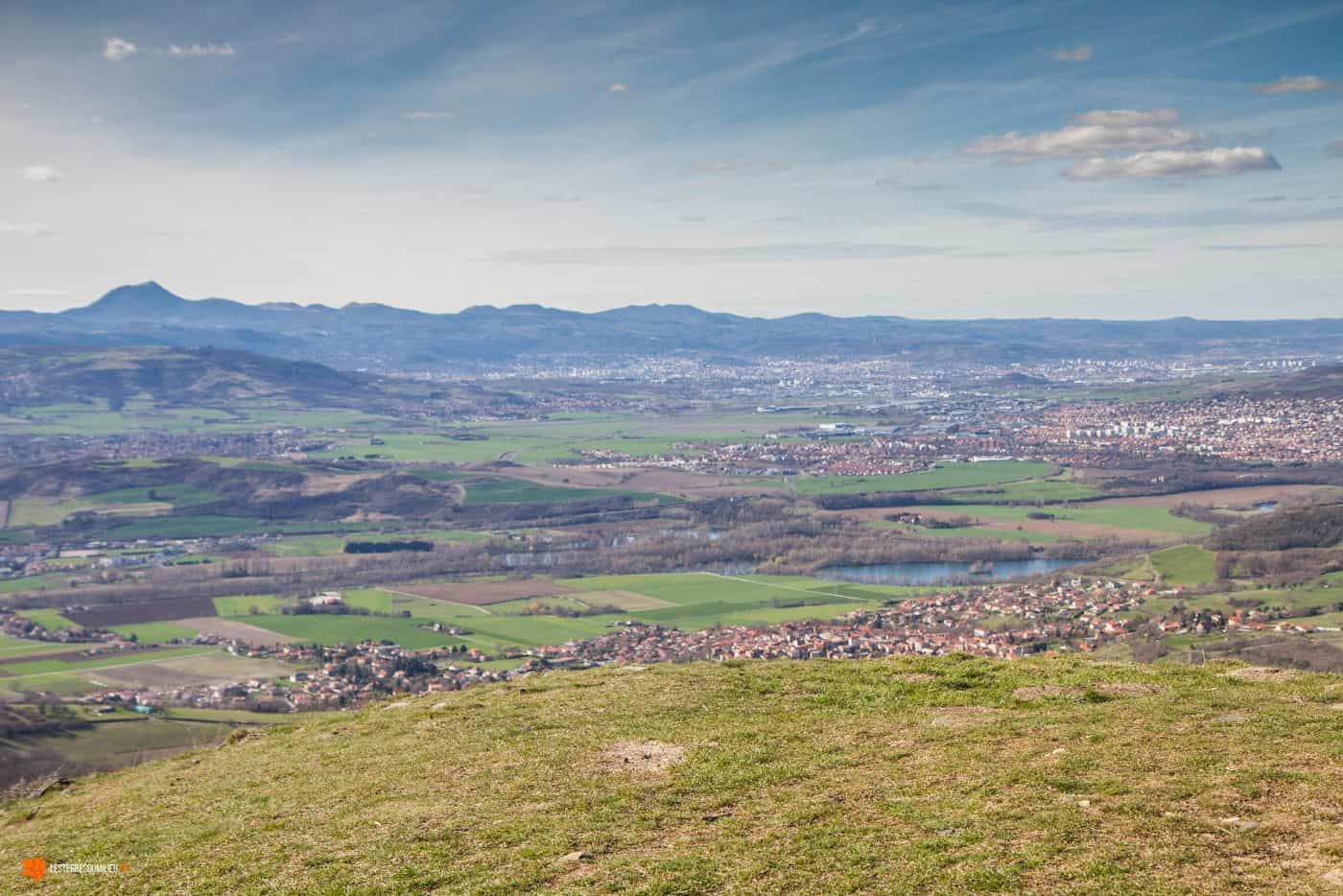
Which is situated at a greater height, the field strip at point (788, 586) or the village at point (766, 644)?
the village at point (766, 644)

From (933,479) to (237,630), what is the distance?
294 feet

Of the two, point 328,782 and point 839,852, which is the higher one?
point 839,852

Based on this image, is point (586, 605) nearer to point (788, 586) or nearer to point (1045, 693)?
point (788, 586)

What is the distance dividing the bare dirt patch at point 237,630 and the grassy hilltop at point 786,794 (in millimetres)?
48597

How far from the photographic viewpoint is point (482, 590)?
8275 centimetres

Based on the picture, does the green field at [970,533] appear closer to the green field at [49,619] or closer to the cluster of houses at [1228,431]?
the cluster of houses at [1228,431]

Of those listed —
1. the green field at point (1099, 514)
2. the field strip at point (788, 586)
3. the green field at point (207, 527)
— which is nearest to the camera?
the field strip at point (788, 586)

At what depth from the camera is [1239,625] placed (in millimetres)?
44812

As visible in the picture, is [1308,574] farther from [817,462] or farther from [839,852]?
[817,462]

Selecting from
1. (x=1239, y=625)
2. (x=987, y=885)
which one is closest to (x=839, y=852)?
(x=987, y=885)

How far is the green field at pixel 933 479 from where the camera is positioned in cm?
13012

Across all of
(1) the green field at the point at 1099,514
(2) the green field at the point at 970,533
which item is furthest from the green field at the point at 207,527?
(1) the green field at the point at 1099,514

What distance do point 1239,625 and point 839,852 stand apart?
4006 centimetres

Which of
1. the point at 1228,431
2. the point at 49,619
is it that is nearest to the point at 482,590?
the point at 49,619
